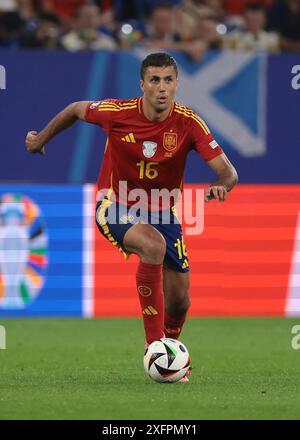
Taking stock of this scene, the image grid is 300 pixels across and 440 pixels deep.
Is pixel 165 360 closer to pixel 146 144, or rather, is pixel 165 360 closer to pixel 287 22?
pixel 146 144

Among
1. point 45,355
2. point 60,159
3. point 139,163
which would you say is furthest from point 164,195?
point 60,159

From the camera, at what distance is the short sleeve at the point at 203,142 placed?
8398 millimetres

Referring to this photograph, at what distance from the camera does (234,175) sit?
8367mm

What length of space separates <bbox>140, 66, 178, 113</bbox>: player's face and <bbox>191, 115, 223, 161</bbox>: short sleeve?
0.26 m

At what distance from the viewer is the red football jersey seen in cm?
847

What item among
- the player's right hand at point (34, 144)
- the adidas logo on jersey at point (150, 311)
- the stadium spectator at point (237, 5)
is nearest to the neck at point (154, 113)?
the player's right hand at point (34, 144)

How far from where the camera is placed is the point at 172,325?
8891 millimetres

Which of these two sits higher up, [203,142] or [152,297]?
[203,142]

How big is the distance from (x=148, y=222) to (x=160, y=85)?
3.22ft

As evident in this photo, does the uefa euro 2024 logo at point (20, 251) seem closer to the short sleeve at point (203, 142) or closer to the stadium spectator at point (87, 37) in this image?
the stadium spectator at point (87, 37)

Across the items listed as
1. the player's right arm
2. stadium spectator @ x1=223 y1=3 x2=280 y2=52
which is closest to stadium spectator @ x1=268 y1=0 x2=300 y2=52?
stadium spectator @ x1=223 y1=3 x2=280 y2=52

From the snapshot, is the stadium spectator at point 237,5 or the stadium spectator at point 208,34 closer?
the stadium spectator at point 208,34

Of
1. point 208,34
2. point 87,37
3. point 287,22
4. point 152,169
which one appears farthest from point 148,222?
point 287,22

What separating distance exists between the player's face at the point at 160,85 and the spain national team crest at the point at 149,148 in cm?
26
